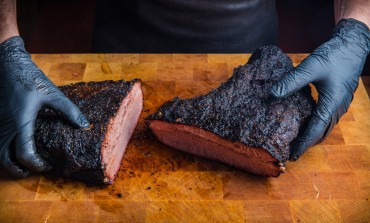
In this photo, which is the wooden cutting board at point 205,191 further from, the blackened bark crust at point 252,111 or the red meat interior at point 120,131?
the blackened bark crust at point 252,111

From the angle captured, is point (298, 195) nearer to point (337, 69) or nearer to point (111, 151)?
point (337, 69)

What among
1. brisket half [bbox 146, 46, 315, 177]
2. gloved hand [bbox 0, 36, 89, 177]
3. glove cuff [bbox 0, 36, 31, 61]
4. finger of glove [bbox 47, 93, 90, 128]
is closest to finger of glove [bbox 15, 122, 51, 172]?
gloved hand [bbox 0, 36, 89, 177]

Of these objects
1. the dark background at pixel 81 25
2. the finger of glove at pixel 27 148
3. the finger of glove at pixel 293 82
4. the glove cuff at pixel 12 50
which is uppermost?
the finger of glove at pixel 293 82

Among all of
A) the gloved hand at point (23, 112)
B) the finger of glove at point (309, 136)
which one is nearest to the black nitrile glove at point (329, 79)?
the finger of glove at point (309, 136)

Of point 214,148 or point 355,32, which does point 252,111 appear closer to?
point 214,148

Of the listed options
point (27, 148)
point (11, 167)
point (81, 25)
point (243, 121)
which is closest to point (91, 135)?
point (27, 148)
